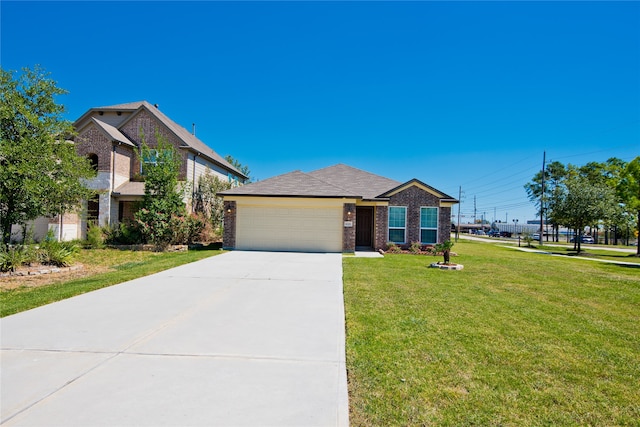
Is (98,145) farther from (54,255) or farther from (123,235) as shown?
(54,255)

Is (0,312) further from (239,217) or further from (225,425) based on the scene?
(239,217)

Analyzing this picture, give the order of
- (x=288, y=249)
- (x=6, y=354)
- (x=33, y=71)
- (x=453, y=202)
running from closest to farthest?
(x=6, y=354) → (x=33, y=71) → (x=288, y=249) → (x=453, y=202)

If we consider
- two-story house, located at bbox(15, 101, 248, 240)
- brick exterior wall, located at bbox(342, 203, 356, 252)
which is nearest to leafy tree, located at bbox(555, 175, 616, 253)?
brick exterior wall, located at bbox(342, 203, 356, 252)

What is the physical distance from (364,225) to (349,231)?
3.25 meters

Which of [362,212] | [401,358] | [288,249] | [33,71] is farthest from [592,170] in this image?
[33,71]

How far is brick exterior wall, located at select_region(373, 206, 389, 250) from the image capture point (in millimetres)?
16984

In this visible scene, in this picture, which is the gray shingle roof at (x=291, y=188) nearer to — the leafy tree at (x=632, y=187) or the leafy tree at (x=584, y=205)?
the leafy tree at (x=584, y=205)

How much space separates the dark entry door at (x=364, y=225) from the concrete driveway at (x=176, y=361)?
39.5 ft

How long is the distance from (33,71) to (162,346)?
35.9 feet

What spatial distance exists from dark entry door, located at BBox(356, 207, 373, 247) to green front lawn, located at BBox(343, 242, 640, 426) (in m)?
10.7

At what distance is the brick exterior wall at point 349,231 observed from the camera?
15.6m

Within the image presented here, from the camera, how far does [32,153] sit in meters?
9.71

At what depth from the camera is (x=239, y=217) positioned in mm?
16016

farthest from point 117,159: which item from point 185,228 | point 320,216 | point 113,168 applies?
point 320,216
